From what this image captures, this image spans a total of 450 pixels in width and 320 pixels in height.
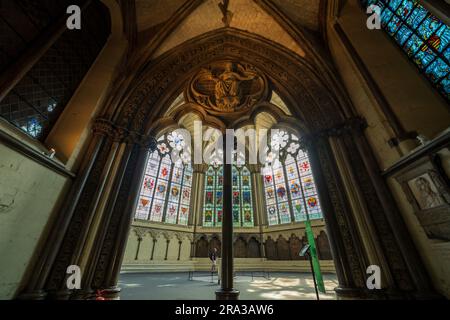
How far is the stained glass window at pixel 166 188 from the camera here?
1243cm

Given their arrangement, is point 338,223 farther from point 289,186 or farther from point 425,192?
point 289,186

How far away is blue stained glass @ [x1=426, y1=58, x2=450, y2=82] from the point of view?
3.45 metres

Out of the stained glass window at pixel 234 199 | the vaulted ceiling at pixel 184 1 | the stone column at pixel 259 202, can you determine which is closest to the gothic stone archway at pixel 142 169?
the vaulted ceiling at pixel 184 1

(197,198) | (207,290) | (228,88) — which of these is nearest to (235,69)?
(228,88)

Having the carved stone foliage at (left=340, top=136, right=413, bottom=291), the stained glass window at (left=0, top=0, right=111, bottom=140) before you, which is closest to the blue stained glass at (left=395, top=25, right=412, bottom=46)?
the carved stone foliage at (left=340, top=136, right=413, bottom=291)

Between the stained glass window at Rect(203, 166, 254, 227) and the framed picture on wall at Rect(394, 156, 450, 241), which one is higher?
the stained glass window at Rect(203, 166, 254, 227)

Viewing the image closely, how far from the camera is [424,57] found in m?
3.79

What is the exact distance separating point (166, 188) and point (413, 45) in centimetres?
1355

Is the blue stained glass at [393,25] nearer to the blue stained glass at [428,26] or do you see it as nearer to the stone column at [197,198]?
the blue stained glass at [428,26]

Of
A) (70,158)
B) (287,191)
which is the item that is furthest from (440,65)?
(287,191)

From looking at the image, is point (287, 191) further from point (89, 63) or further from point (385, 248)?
point (89, 63)

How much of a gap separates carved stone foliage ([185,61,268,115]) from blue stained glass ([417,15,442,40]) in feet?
13.4

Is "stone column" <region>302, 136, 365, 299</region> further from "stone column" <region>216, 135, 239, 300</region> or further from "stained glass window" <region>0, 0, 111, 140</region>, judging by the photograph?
"stained glass window" <region>0, 0, 111, 140</region>
